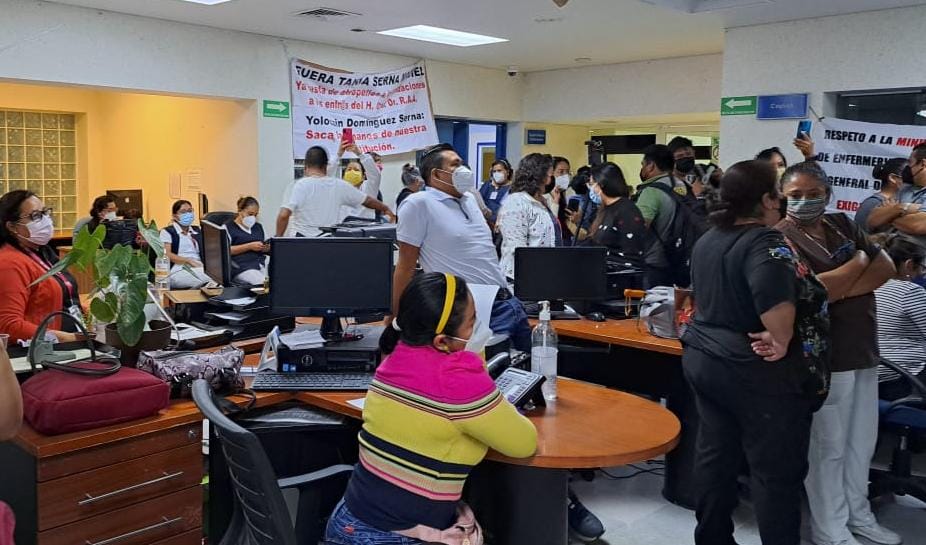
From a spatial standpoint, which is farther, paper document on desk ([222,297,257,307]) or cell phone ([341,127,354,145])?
cell phone ([341,127,354,145])

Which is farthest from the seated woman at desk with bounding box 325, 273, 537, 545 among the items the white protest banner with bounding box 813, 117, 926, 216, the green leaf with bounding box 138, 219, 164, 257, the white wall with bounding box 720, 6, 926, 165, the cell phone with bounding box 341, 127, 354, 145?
the cell phone with bounding box 341, 127, 354, 145

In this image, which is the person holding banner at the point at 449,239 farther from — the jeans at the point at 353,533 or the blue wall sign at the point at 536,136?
the blue wall sign at the point at 536,136

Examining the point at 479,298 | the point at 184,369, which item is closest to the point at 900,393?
the point at 479,298

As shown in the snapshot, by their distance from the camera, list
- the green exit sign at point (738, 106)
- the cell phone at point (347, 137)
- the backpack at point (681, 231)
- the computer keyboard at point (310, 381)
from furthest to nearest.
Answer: the cell phone at point (347, 137), the green exit sign at point (738, 106), the backpack at point (681, 231), the computer keyboard at point (310, 381)

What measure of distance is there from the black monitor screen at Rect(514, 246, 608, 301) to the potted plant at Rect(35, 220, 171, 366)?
1.94 metres

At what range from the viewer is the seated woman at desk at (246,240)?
19.4 feet

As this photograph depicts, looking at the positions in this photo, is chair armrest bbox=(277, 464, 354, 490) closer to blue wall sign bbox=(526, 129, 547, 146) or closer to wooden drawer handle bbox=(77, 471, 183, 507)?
wooden drawer handle bbox=(77, 471, 183, 507)

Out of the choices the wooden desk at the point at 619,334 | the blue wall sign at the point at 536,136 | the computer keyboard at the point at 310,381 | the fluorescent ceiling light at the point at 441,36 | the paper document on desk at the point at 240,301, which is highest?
the fluorescent ceiling light at the point at 441,36

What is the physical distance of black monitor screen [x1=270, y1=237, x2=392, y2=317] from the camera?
121 inches

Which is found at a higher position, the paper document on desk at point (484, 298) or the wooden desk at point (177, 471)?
the paper document on desk at point (484, 298)

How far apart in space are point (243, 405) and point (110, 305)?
1.78ft

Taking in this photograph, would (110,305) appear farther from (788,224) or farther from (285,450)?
(788,224)

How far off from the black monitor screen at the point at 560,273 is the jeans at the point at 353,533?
2.16 meters

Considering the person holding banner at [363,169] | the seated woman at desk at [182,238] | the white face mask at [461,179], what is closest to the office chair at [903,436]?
the white face mask at [461,179]
